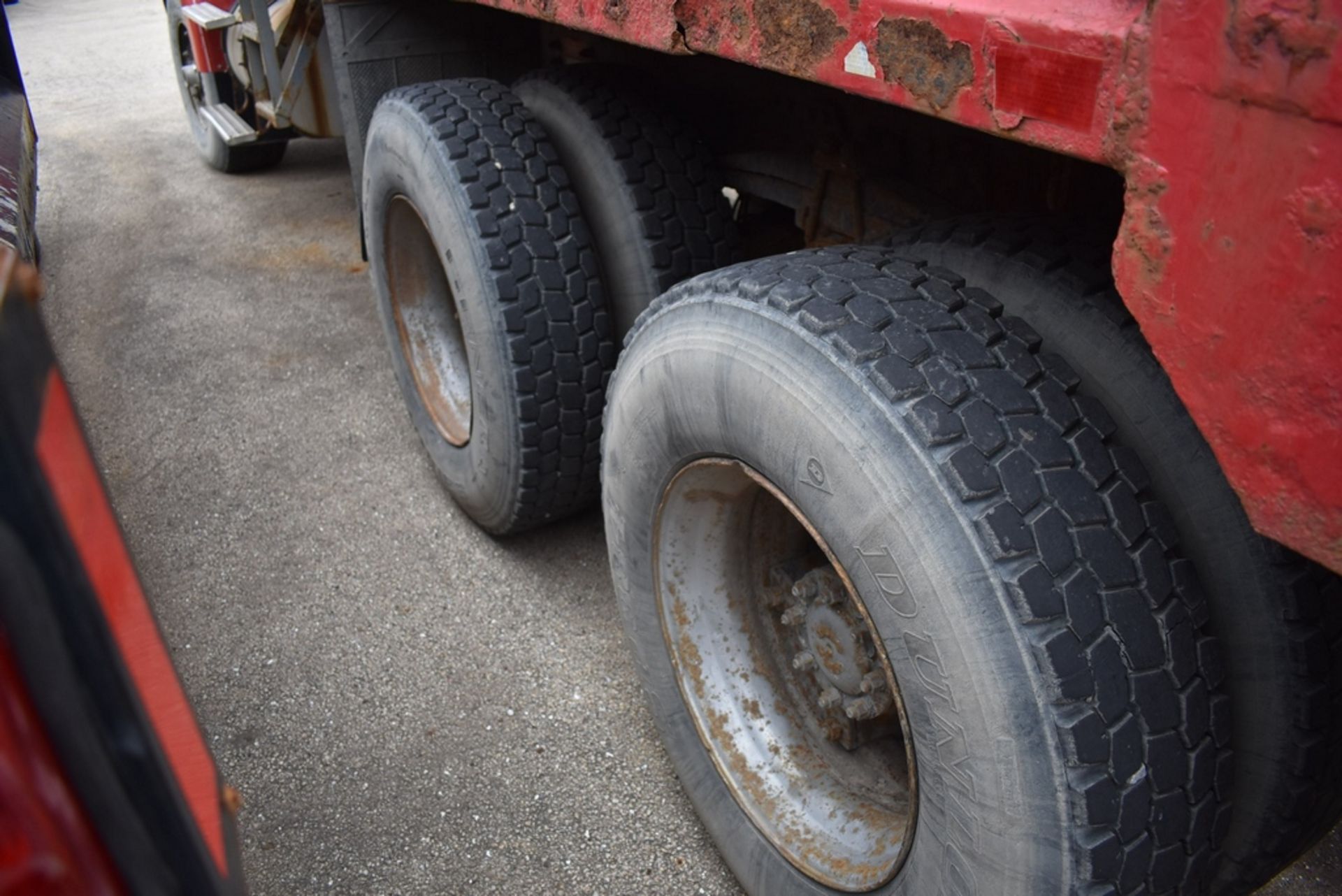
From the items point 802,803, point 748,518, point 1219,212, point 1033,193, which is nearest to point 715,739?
point 802,803

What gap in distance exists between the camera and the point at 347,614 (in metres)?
2.61

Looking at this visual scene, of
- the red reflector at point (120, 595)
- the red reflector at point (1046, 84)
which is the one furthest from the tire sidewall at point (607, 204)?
the red reflector at point (120, 595)

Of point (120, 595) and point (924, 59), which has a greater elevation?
point (924, 59)

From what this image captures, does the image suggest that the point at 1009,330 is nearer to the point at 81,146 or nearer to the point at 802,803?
the point at 802,803

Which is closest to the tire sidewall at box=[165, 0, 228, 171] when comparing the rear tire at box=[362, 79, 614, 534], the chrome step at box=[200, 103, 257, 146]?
the chrome step at box=[200, 103, 257, 146]

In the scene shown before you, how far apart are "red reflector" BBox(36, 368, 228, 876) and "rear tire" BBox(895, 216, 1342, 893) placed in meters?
1.08

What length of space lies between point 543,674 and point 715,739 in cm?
66

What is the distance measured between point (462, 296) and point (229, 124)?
3121 mm

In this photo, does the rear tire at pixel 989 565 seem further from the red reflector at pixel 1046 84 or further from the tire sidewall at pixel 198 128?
the tire sidewall at pixel 198 128

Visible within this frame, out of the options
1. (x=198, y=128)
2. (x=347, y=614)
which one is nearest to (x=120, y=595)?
(x=347, y=614)

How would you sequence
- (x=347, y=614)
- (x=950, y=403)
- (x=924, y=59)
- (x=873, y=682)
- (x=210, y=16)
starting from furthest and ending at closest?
(x=210, y=16)
(x=347, y=614)
(x=873, y=682)
(x=950, y=403)
(x=924, y=59)

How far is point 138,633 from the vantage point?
2.37 ft

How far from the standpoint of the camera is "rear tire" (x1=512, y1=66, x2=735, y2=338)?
227 cm

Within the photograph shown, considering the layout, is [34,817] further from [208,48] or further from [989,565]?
[208,48]
